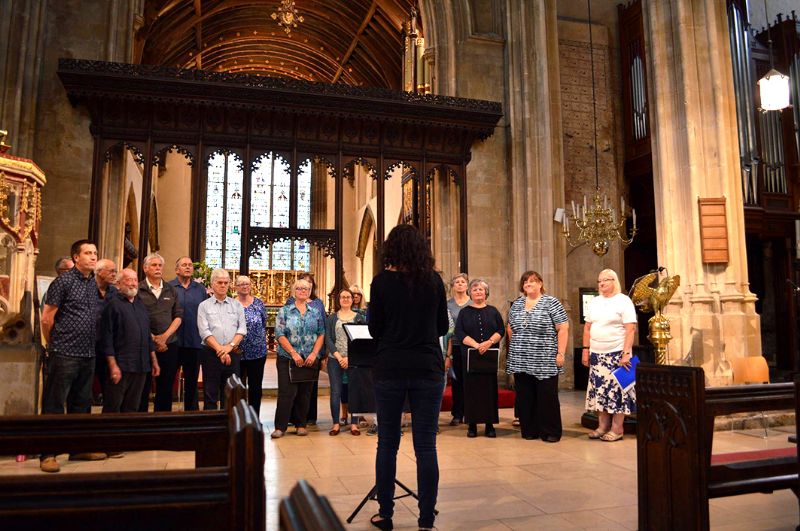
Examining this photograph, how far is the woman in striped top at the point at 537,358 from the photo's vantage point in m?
5.35

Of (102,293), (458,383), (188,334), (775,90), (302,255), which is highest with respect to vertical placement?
(302,255)

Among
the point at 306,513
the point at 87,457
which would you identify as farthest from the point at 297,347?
the point at 306,513

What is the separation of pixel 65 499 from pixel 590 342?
4.97 metres

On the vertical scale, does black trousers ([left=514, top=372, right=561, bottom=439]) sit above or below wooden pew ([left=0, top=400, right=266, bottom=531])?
below

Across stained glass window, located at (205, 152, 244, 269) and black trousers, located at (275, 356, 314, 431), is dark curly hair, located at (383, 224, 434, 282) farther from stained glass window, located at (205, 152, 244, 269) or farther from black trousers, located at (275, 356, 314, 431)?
stained glass window, located at (205, 152, 244, 269)

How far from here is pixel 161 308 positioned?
5.15 m

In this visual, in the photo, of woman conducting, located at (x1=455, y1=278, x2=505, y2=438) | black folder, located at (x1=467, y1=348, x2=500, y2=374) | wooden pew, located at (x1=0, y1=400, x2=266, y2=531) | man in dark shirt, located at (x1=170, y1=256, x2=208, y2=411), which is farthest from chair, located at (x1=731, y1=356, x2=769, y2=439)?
wooden pew, located at (x1=0, y1=400, x2=266, y2=531)

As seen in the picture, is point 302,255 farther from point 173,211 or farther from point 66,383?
point 66,383

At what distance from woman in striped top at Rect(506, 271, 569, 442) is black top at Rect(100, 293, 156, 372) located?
10.3ft

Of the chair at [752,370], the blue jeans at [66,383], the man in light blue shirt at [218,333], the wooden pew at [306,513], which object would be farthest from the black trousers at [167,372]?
the chair at [752,370]

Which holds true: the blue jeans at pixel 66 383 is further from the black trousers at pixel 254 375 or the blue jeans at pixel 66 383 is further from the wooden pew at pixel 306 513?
the wooden pew at pixel 306 513

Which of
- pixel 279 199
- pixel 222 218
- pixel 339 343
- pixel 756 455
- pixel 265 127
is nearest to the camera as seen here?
Result: pixel 756 455

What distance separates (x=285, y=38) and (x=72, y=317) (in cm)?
1739

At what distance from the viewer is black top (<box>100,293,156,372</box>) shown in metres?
4.60
